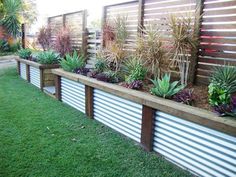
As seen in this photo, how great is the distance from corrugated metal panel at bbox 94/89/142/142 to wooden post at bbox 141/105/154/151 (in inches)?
5.2

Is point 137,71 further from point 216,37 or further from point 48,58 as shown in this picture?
point 48,58

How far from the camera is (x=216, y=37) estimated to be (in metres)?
3.45

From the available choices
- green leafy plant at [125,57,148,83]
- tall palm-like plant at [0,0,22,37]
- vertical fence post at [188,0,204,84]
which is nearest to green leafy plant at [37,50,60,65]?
green leafy plant at [125,57,148,83]

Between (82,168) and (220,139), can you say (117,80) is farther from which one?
(220,139)

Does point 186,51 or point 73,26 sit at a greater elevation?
point 73,26

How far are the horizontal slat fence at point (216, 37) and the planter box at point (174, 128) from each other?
3.37 feet

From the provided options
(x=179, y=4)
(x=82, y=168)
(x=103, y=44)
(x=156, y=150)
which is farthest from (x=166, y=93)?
(x=103, y=44)

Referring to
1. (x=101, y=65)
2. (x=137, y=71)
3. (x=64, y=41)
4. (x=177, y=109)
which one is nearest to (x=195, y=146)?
(x=177, y=109)

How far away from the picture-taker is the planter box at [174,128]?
2.37 metres

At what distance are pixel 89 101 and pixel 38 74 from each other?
9.24 feet

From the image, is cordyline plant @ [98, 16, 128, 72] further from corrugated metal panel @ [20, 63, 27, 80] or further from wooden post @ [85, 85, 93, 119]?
corrugated metal panel @ [20, 63, 27, 80]

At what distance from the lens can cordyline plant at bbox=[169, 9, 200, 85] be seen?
344 centimetres

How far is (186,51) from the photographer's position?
359 centimetres

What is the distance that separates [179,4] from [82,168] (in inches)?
110
